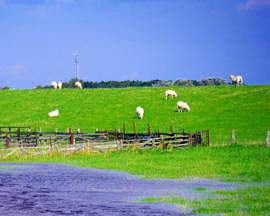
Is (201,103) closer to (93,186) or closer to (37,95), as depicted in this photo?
(37,95)

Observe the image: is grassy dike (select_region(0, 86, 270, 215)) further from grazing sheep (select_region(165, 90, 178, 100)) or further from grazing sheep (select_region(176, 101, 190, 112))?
grazing sheep (select_region(165, 90, 178, 100))

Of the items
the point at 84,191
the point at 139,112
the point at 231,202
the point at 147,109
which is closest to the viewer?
the point at 231,202

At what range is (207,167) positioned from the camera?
33.5m

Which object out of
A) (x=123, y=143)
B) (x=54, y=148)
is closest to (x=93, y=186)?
(x=54, y=148)

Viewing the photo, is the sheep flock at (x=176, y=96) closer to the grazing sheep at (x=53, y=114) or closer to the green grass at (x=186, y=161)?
the grazing sheep at (x=53, y=114)

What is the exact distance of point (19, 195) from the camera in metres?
24.1

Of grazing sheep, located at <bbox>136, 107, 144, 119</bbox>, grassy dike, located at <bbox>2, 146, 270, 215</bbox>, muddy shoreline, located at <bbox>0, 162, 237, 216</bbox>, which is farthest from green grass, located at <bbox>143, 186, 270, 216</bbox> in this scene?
grazing sheep, located at <bbox>136, 107, 144, 119</bbox>

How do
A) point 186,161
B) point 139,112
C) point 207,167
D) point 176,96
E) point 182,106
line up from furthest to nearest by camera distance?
point 176,96
point 182,106
point 139,112
point 186,161
point 207,167

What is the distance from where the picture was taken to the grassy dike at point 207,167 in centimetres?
2138

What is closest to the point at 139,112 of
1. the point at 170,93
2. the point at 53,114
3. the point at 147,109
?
the point at 147,109

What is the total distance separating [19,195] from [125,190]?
425cm

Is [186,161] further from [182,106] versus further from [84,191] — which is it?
[182,106]

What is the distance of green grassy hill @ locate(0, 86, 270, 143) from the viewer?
64562 mm

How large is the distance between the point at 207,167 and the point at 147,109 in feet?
139
